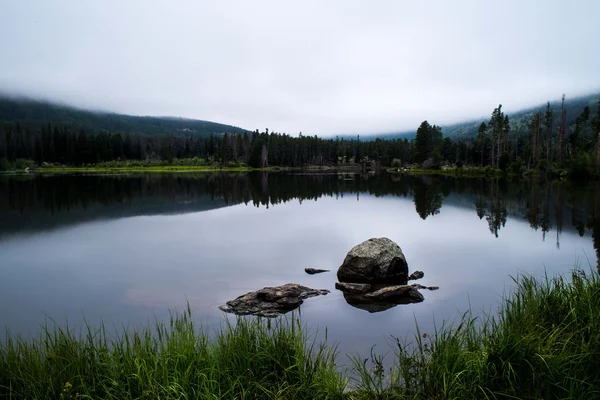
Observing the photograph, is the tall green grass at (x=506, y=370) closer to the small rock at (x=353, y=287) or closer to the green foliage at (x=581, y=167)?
the small rock at (x=353, y=287)

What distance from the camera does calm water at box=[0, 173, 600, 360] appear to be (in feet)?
45.4

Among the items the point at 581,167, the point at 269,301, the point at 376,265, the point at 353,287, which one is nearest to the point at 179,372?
the point at 269,301

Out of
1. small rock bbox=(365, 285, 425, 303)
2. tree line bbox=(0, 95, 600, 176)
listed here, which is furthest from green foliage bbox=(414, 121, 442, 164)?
small rock bbox=(365, 285, 425, 303)

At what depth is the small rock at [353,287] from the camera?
1606 centimetres

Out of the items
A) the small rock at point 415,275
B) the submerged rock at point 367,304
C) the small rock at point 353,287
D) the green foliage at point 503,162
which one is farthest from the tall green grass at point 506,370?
the green foliage at point 503,162

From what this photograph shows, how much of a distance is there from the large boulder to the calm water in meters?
1.03

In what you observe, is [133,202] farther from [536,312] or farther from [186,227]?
[536,312]

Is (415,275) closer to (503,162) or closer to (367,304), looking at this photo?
(367,304)

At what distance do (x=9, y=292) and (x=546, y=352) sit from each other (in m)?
17.9

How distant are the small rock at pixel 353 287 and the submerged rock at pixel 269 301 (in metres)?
1.48

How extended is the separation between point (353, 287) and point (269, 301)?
3.71m

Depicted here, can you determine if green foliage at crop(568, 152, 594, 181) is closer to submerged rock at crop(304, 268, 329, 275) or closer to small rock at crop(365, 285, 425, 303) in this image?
submerged rock at crop(304, 268, 329, 275)

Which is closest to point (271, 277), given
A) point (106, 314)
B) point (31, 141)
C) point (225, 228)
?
point (106, 314)

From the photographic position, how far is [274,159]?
185750 mm
